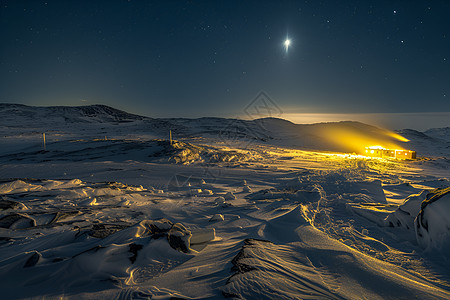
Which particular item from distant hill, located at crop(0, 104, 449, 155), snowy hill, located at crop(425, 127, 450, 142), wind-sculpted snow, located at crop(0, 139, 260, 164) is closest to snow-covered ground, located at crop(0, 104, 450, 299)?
wind-sculpted snow, located at crop(0, 139, 260, 164)

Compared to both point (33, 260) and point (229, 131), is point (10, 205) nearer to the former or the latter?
point (33, 260)

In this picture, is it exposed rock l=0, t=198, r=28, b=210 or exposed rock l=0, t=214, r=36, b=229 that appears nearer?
exposed rock l=0, t=214, r=36, b=229

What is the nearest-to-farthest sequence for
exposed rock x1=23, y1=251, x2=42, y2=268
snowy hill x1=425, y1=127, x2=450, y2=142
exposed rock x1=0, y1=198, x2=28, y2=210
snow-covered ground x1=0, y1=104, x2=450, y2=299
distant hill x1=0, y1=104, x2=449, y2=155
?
snow-covered ground x1=0, y1=104, x2=450, y2=299
exposed rock x1=23, y1=251, x2=42, y2=268
exposed rock x1=0, y1=198, x2=28, y2=210
distant hill x1=0, y1=104, x2=449, y2=155
snowy hill x1=425, y1=127, x2=450, y2=142

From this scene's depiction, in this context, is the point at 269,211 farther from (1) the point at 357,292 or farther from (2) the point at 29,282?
(2) the point at 29,282

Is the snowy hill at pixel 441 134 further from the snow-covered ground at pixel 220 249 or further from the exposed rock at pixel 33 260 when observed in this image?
the exposed rock at pixel 33 260

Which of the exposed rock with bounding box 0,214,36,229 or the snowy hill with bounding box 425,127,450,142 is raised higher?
the snowy hill with bounding box 425,127,450,142

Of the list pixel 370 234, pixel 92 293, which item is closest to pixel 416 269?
pixel 370 234

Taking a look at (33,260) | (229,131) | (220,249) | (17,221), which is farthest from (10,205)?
(229,131)

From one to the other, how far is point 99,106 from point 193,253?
143496mm

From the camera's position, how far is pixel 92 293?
73.5 inches

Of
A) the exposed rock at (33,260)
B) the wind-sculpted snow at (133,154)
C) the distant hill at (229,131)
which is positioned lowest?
the wind-sculpted snow at (133,154)

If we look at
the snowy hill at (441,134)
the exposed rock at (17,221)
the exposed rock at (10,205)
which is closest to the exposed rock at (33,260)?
the exposed rock at (17,221)

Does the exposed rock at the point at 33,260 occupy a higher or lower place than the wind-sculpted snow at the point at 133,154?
higher

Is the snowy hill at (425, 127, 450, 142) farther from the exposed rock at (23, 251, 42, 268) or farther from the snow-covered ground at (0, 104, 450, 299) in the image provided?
the exposed rock at (23, 251, 42, 268)
